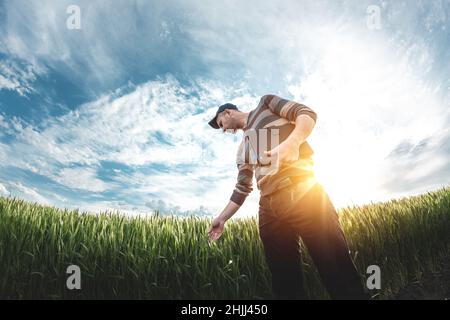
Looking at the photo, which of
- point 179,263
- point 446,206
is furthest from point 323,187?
point 446,206

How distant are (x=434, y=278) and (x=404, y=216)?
795 millimetres

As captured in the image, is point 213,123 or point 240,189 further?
point 213,123

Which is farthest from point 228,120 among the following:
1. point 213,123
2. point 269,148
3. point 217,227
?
point 217,227

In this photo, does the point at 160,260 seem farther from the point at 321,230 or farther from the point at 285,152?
the point at 285,152

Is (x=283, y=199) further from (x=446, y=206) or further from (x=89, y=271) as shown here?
(x=446, y=206)

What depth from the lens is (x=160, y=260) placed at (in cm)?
314

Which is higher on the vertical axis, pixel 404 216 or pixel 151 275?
pixel 404 216

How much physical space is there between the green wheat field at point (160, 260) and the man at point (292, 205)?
811 millimetres

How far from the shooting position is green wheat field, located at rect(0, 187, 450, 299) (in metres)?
3.05

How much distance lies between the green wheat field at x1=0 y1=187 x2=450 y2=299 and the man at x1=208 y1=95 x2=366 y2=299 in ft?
2.66

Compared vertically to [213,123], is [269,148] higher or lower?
lower

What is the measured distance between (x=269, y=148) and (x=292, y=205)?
0.40m

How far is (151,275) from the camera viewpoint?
121 inches
